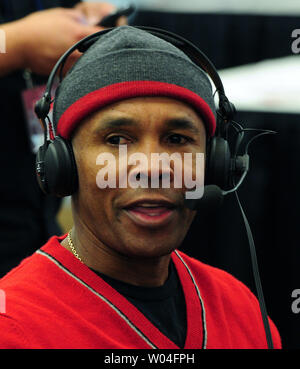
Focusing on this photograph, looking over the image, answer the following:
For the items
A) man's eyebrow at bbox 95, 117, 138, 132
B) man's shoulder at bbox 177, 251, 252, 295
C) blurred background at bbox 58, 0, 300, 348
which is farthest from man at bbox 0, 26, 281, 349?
blurred background at bbox 58, 0, 300, 348

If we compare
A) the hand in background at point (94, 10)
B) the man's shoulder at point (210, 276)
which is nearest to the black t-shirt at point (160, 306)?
the man's shoulder at point (210, 276)

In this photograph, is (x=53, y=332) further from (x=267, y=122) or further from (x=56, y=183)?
(x=267, y=122)

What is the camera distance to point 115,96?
3.27ft

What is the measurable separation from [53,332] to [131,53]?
1.72ft

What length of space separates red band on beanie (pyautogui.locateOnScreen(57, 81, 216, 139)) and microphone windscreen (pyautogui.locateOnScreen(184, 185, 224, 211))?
0.17 metres

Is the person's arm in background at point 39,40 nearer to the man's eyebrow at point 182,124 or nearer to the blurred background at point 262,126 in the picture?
the man's eyebrow at point 182,124

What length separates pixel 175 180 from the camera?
1.03 metres

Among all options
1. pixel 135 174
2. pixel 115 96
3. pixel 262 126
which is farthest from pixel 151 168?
pixel 262 126

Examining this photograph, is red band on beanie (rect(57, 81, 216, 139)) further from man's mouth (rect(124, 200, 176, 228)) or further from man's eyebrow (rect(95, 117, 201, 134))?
man's mouth (rect(124, 200, 176, 228))

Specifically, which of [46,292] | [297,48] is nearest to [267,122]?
[297,48]

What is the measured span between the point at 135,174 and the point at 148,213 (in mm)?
75

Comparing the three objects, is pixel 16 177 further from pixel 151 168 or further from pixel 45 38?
pixel 151 168

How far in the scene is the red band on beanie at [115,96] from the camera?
1.00m

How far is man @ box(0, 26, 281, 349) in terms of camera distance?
3.22 feet
